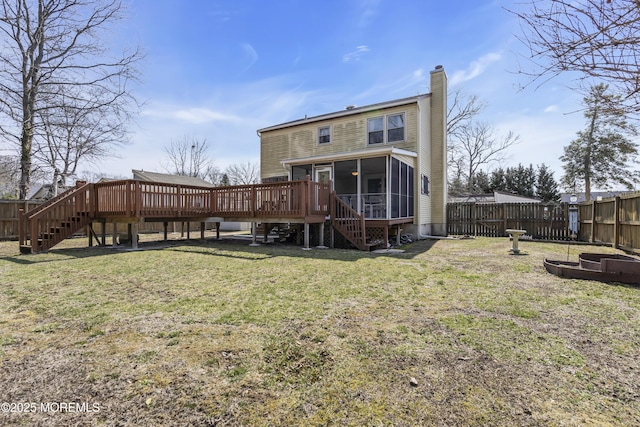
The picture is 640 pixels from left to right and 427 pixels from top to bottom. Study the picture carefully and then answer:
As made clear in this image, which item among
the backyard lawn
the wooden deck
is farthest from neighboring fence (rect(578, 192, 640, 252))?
the wooden deck

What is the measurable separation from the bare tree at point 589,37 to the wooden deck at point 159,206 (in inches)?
287

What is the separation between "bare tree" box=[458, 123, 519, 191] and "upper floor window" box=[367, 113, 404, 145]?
1852 centimetres

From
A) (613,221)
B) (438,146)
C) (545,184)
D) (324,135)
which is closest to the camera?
(613,221)

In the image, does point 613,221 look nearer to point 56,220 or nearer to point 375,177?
point 375,177

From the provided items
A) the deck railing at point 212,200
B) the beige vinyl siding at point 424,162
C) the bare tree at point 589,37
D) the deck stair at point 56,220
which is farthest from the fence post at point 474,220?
the deck stair at point 56,220

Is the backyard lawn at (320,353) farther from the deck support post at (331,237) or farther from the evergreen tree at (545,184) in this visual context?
the evergreen tree at (545,184)

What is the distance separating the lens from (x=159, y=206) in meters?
10.6

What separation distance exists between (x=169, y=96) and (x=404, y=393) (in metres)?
22.4

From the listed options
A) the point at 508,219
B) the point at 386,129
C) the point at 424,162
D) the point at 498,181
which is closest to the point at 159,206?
the point at 386,129

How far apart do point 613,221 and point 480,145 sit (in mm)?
23572

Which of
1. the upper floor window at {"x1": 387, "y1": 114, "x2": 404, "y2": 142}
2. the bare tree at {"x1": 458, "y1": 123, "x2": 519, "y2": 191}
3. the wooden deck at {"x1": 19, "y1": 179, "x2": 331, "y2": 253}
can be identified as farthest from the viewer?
the bare tree at {"x1": 458, "y1": 123, "x2": 519, "y2": 191}

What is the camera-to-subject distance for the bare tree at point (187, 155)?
38.1 metres

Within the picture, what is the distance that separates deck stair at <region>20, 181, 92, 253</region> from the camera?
9091mm

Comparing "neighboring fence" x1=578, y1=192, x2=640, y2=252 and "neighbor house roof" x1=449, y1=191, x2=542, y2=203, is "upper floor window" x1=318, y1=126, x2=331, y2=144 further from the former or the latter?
"neighbor house roof" x1=449, y1=191, x2=542, y2=203
